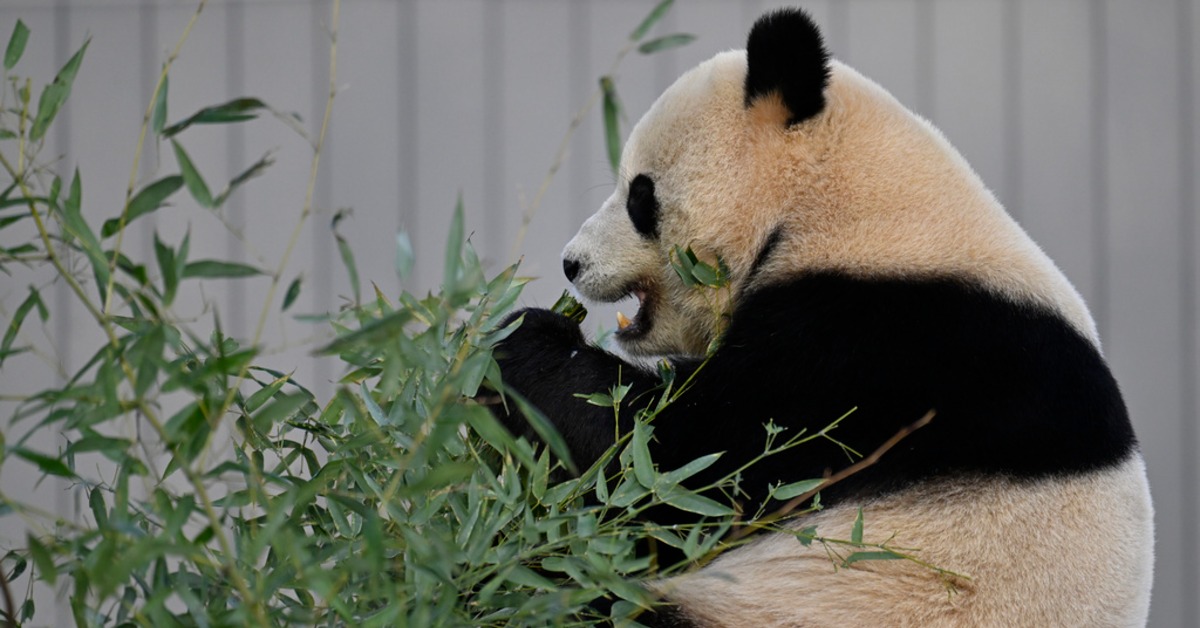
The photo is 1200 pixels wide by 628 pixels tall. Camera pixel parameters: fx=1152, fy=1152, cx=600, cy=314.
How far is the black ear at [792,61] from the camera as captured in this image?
133 centimetres


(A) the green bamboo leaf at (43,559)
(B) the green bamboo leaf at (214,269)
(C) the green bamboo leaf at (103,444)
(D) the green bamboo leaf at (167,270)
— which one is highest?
(D) the green bamboo leaf at (167,270)

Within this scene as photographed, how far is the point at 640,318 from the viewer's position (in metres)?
1.51

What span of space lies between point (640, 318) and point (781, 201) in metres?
0.27

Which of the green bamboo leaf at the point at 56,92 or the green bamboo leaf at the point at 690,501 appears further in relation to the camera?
the green bamboo leaf at the point at 690,501

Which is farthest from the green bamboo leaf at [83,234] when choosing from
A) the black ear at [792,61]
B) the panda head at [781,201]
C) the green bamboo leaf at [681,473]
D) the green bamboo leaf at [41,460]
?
the black ear at [792,61]

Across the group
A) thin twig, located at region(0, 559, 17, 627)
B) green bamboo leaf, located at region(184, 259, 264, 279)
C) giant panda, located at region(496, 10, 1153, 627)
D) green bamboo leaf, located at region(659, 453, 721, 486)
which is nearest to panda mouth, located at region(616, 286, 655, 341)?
giant panda, located at region(496, 10, 1153, 627)

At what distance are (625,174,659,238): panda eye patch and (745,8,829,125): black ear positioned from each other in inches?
7.5

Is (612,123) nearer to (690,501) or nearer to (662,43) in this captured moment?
(662,43)

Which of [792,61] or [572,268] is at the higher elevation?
[792,61]

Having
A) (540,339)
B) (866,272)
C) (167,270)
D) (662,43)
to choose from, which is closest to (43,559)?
(167,270)

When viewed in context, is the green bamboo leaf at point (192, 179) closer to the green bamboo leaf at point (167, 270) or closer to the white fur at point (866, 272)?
the green bamboo leaf at point (167, 270)

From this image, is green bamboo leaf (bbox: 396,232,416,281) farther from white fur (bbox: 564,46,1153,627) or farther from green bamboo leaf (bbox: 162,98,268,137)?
white fur (bbox: 564,46,1153,627)

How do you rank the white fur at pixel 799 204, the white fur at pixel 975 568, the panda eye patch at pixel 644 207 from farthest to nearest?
the panda eye patch at pixel 644 207, the white fur at pixel 799 204, the white fur at pixel 975 568

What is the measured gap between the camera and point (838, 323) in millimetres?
1212
